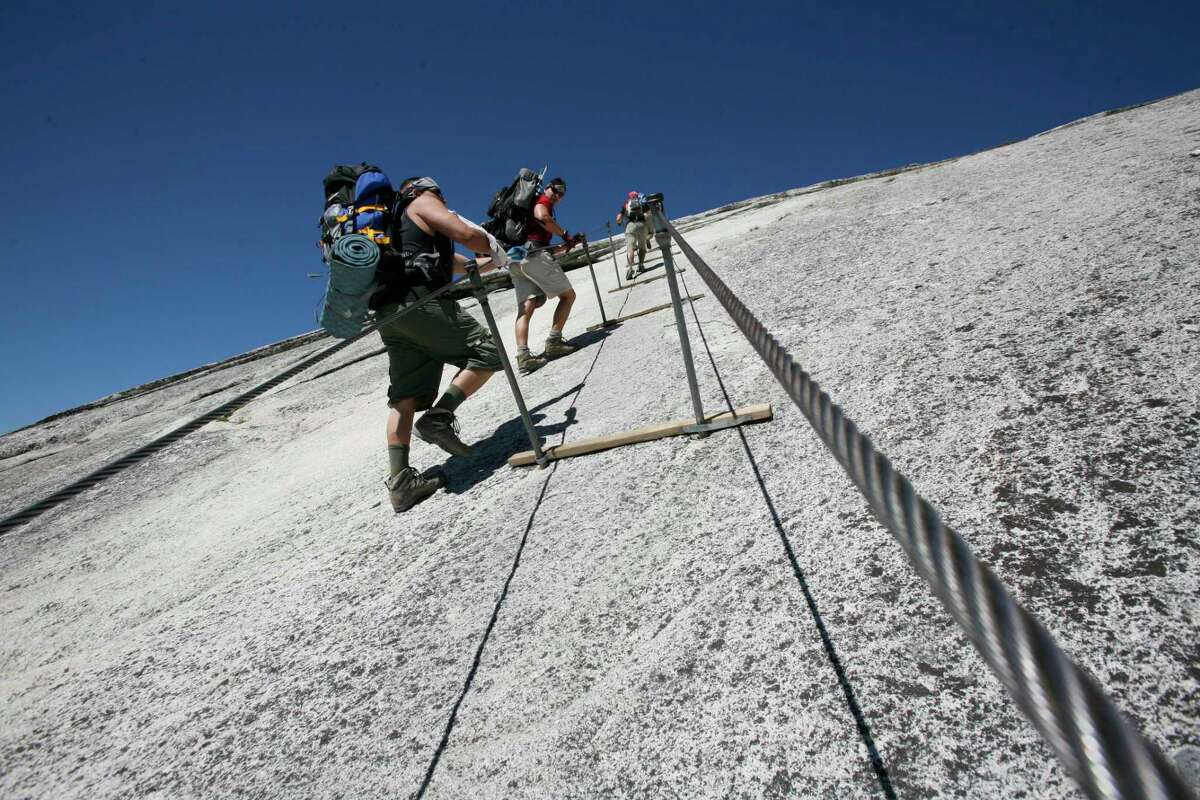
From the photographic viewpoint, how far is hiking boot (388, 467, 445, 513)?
3.37 meters

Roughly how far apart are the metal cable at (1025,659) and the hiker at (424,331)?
2.83 meters

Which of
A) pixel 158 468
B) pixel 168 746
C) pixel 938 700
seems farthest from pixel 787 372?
pixel 158 468

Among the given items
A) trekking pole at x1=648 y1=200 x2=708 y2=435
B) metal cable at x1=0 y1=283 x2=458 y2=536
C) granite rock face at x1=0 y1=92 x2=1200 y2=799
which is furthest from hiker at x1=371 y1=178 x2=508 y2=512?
trekking pole at x1=648 y1=200 x2=708 y2=435

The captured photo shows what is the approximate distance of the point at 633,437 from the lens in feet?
10.4

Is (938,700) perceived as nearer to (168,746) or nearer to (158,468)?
(168,746)

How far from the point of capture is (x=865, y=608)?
5.40 feet

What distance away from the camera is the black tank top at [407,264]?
10.6 ft

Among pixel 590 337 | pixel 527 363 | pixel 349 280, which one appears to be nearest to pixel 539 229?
pixel 590 337

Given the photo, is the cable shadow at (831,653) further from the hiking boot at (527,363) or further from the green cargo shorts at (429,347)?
the hiking boot at (527,363)

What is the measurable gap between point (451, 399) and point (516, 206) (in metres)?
3.04

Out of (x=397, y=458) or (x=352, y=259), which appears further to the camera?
(x=397, y=458)

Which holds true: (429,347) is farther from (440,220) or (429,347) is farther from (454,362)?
(440,220)

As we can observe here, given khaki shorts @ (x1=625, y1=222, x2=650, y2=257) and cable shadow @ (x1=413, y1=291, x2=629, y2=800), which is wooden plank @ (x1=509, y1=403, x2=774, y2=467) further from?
khaki shorts @ (x1=625, y1=222, x2=650, y2=257)

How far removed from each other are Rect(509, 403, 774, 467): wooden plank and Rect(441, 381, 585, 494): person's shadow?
0.24 meters
